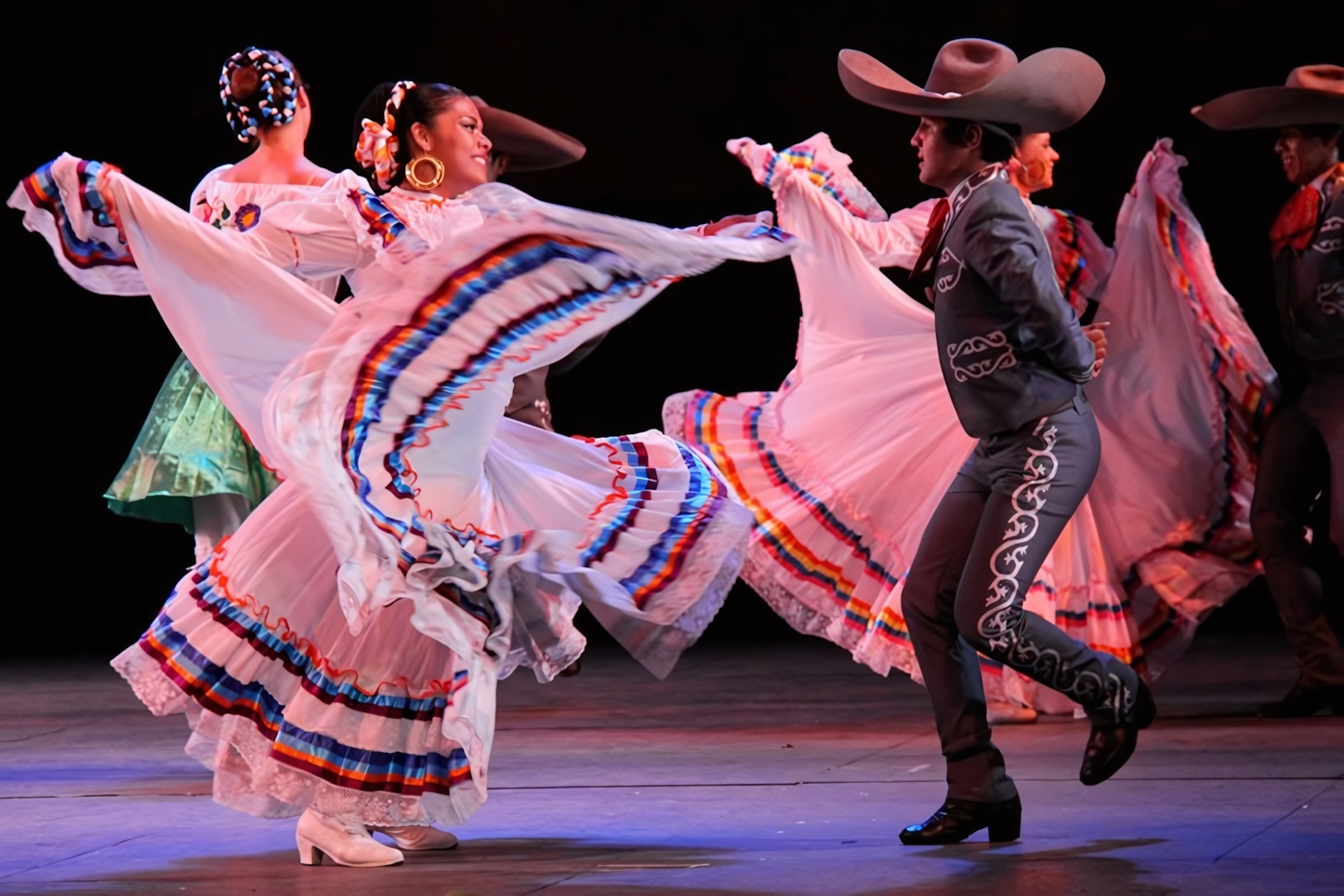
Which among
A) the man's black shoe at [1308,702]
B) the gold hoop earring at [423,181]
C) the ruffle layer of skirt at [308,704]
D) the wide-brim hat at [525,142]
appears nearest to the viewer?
the ruffle layer of skirt at [308,704]

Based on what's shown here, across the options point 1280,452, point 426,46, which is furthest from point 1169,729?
point 426,46

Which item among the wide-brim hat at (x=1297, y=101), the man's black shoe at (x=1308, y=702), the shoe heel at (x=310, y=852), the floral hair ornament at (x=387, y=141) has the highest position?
the floral hair ornament at (x=387, y=141)

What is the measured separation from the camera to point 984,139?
10.7ft

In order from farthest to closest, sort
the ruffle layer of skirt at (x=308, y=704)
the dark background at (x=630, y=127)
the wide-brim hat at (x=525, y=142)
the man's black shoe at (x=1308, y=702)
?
the dark background at (x=630, y=127), the wide-brim hat at (x=525, y=142), the man's black shoe at (x=1308, y=702), the ruffle layer of skirt at (x=308, y=704)

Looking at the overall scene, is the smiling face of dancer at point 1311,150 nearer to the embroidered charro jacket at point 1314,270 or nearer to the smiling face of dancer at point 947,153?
the embroidered charro jacket at point 1314,270

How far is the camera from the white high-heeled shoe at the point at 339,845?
308cm

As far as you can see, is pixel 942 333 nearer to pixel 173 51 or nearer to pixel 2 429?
pixel 173 51

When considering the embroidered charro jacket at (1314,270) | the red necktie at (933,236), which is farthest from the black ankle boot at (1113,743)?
the embroidered charro jacket at (1314,270)

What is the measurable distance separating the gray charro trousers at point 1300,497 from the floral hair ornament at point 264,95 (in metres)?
2.34

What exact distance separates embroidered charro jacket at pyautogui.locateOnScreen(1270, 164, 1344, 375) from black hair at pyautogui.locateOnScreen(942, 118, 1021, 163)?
157cm

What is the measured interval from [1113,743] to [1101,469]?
169 cm

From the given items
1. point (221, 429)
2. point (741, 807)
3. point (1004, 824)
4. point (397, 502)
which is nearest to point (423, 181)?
point (397, 502)

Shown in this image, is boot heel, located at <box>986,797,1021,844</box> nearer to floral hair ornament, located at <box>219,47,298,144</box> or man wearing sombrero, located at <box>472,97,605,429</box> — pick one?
man wearing sombrero, located at <box>472,97,605,429</box>

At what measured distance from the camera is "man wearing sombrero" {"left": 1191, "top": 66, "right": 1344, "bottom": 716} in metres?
4.54
